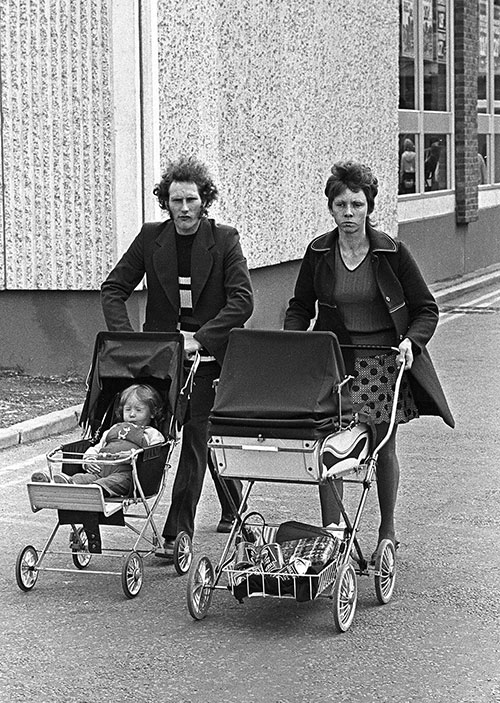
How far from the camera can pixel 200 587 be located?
5609mm

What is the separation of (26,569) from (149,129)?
21.1ft

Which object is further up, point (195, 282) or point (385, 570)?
point (195, 282)

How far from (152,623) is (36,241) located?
22.6 ft

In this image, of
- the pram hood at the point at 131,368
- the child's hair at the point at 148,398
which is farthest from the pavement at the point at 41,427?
the child's hair at the point at 148,398

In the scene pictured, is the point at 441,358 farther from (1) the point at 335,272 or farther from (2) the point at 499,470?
(1) the point at 335,272

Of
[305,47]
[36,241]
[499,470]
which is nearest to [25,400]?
[36,241]

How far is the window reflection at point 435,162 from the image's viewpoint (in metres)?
21.6

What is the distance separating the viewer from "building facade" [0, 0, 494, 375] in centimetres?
1173

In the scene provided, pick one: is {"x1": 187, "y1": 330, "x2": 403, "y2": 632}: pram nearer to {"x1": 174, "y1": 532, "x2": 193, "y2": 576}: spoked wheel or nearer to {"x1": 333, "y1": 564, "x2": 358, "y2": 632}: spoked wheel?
{"x1": 333, "y1": 564, "x2": 358, "y2": 632}: spoked wheel

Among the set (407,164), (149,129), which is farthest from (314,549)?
(407,164)

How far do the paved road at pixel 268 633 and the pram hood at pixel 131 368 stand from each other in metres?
0.78

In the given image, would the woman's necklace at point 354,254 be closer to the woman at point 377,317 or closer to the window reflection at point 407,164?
the woman at point 377,317

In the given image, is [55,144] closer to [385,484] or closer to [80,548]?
[80,548]

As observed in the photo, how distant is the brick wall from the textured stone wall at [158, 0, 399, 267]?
376cm
